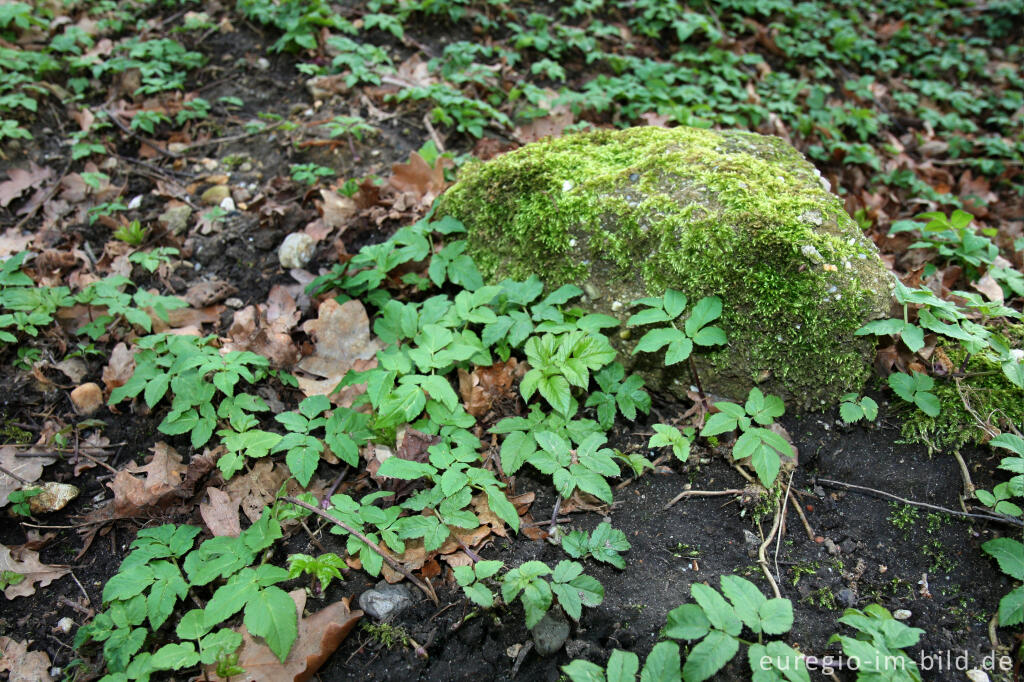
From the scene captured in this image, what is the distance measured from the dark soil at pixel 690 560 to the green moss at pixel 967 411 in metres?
0.06

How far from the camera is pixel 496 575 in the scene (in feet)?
6.81

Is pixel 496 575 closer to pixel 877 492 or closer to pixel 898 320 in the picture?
Answer: pixel 877 492

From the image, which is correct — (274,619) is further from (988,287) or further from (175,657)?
(988,287)

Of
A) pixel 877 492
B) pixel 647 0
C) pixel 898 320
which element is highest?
pixel 647 0

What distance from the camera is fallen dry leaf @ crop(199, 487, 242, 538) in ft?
7.61

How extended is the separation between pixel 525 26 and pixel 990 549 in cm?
541

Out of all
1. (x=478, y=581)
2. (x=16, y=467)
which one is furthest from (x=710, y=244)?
(x=16, y=467)

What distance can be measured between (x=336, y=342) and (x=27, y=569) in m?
1.52

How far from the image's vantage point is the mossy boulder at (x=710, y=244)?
7.86ft

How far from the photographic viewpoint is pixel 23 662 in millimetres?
2045

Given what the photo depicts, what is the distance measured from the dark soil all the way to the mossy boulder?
272 mm

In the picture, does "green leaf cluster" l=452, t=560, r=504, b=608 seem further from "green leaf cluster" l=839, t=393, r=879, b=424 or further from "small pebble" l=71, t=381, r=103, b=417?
"small pebble" l=71, t=381, r=103, b=417

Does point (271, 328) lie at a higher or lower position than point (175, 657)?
higher

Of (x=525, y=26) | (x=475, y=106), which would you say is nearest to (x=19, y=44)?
(x=475, y=106)
